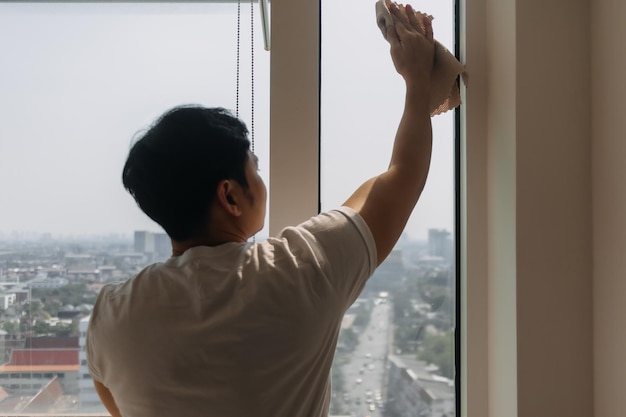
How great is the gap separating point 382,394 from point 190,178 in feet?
1.73

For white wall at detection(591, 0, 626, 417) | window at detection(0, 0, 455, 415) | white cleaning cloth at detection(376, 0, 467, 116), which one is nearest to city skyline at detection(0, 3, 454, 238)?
window at detection(0, 0, 455, 415)

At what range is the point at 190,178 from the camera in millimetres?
674

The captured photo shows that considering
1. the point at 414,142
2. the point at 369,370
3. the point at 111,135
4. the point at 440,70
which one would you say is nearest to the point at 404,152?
the point at 414,142

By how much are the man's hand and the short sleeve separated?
0.25 m

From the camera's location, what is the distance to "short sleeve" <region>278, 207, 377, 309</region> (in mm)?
655

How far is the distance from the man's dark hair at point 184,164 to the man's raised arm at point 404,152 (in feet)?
0.58

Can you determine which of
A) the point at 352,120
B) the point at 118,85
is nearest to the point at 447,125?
the point at 352,120

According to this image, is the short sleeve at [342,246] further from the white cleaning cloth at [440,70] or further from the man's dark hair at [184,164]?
the white cleaning cloth at [440,70]

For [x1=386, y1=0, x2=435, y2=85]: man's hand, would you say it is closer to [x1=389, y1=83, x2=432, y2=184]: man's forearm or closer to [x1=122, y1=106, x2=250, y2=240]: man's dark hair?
[x1=389, y1=83, x2=432, y2=184]: man's forearm

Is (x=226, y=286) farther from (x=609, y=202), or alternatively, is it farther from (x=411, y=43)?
(x=609, y=202)

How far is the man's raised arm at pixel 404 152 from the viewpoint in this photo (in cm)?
70

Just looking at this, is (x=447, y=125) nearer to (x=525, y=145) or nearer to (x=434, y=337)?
(x=525, y=145)

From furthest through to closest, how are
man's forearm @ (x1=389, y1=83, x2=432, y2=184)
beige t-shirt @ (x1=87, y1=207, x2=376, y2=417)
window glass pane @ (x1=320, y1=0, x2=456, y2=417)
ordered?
window glass pane @ (x1=320, y1=0, x2=456, y2=417) < man's forearm @ (x1=389, y1=83, x2=432, y2=184) < beige t-shirt @ (x1=87, y1=207, x2=376, y2=417)

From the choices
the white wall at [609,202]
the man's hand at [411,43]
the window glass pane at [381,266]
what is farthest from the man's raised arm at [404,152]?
the white wall at [609,202]
